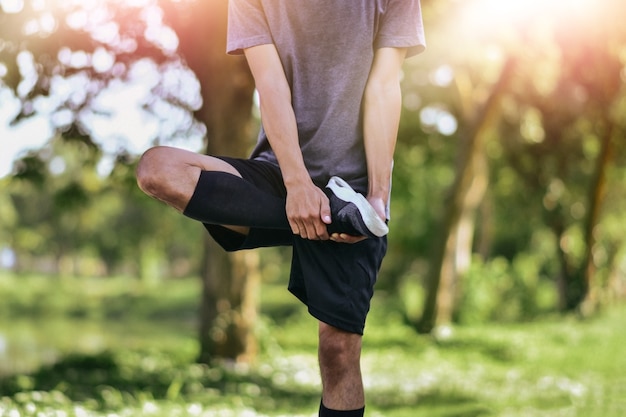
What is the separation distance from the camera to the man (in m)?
3.20

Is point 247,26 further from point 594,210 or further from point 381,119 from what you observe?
point 594,210

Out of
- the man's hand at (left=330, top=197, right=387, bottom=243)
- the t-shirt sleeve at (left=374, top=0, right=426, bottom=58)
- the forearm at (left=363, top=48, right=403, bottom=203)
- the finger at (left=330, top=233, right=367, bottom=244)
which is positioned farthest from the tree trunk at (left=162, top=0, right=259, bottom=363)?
the finger at (left=330, top=233, right=367, bottom=244)

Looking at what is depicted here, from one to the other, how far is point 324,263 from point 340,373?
1.38 feet

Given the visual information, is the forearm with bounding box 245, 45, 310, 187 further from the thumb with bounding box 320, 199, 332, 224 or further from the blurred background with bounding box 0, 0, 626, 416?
the blurred background with bounding box 0, 0, 626, 416

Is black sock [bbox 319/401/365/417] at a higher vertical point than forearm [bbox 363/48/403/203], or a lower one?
lower

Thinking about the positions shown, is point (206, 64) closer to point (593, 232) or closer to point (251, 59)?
point (251, 59)

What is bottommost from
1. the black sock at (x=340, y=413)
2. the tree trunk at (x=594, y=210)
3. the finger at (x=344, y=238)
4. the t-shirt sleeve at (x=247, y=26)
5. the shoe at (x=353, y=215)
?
the tree trunk at (x=594, y=210)

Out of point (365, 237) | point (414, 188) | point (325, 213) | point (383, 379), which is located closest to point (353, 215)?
point (325, 213)

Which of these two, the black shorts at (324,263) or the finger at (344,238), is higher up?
the finger at (344,238)

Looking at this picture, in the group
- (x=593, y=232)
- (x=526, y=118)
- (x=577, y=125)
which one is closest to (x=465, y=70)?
(x=526, y=118)

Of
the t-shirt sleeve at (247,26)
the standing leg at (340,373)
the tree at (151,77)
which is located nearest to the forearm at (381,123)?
the t-shirt sleeve at (247,26)

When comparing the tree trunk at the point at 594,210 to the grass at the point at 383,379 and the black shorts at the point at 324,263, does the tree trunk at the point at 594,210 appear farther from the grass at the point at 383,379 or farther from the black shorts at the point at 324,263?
the black shorts at the point at 324,263

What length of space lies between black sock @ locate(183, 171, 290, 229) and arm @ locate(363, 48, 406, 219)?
373 mm

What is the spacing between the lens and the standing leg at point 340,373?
3.25 m
